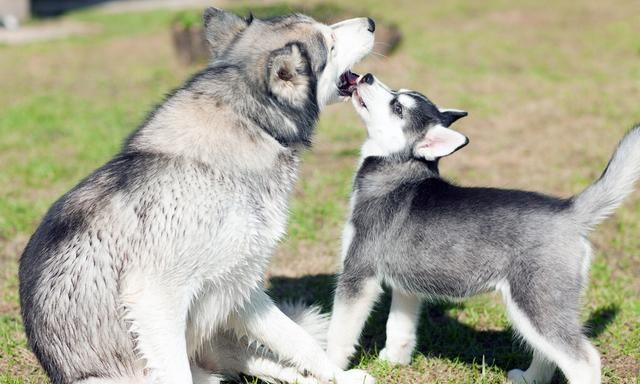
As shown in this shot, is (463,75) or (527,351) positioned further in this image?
(463,75)

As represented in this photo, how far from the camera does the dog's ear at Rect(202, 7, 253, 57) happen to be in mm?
4316

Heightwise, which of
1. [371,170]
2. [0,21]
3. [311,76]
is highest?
[311,76]

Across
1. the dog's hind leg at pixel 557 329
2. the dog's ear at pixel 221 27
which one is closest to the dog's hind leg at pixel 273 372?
the dog's hind leg at pixel 557 329

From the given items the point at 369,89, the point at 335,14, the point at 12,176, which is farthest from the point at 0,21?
the point at 369,89

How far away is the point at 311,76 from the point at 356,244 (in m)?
1.02

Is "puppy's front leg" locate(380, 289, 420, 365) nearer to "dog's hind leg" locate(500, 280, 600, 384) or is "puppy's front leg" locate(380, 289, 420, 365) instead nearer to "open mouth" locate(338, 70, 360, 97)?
"dog's hind leg" locate(500, 280, 600, 384)

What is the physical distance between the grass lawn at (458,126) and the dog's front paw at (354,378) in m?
0.22

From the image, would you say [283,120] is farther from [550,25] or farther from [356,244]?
[550,25]

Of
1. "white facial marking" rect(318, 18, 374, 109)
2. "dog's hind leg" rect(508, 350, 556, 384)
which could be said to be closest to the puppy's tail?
"dog's hind leg" rect(508, 350, 556, 384)

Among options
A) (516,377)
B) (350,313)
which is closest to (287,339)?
(350,313)

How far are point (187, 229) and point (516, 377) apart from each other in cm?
200

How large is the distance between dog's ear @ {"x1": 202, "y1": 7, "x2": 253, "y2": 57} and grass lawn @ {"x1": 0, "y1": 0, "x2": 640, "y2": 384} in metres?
1.97

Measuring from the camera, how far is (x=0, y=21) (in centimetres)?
1973

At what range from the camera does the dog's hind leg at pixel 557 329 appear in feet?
12.3
